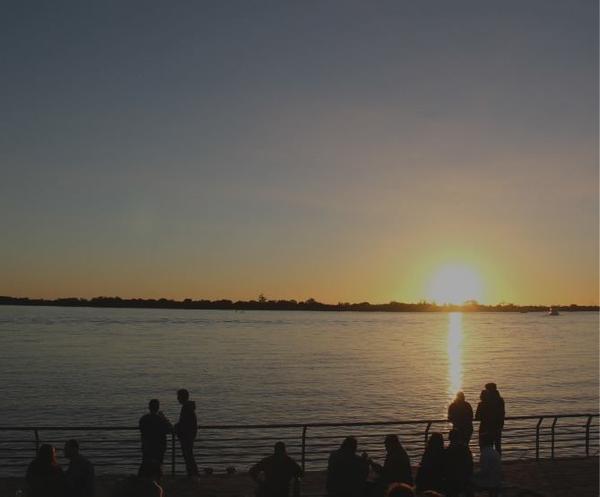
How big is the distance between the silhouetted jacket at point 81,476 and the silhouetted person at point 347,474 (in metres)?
3.39

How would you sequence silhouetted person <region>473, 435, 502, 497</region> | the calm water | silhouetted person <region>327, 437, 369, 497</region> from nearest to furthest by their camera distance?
silhouetted person <region>327, 437, 369, 497</region>, silhouetted person <region>473, 435, 502, 497</region>, the calm water

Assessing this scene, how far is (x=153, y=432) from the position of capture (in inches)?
529

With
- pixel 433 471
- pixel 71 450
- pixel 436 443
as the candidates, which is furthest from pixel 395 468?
pixel 71 450

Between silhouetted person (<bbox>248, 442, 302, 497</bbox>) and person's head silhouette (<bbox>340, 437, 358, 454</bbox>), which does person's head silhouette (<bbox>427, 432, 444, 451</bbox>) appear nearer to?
person's head silhouette (<bbox>340, 437, 358, 454</bbox>)

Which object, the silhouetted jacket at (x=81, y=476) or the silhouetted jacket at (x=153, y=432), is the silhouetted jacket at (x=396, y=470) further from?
the silhouetted jacket at (x=153, y=432)

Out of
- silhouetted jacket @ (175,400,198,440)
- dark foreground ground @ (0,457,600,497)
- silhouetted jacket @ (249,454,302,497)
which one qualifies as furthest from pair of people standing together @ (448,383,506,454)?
silhouetted jacket @ (249,454,302,497)

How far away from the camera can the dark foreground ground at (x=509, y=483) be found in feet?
42.1

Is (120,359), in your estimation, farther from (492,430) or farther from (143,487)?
(143,487)

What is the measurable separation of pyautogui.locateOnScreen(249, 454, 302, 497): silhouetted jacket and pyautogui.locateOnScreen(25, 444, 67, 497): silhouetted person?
2805 mm

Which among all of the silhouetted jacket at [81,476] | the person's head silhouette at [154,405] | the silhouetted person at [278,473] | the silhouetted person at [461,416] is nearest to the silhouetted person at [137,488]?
the silhouetted jacket at [81,476]

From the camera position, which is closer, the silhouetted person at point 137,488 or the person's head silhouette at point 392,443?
the silhouetted person at point 137,488

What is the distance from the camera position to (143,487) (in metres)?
7.64

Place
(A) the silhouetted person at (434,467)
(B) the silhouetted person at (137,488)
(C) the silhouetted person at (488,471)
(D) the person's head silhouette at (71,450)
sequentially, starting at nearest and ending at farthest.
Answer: (B) the silhouetted person at (137,488)
(D) the person's head silhouette at (71,450)
(A) the silhouetted person at (434,467)
(C) the silhouetted person at (488,471)

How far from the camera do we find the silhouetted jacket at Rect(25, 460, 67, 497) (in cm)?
845
